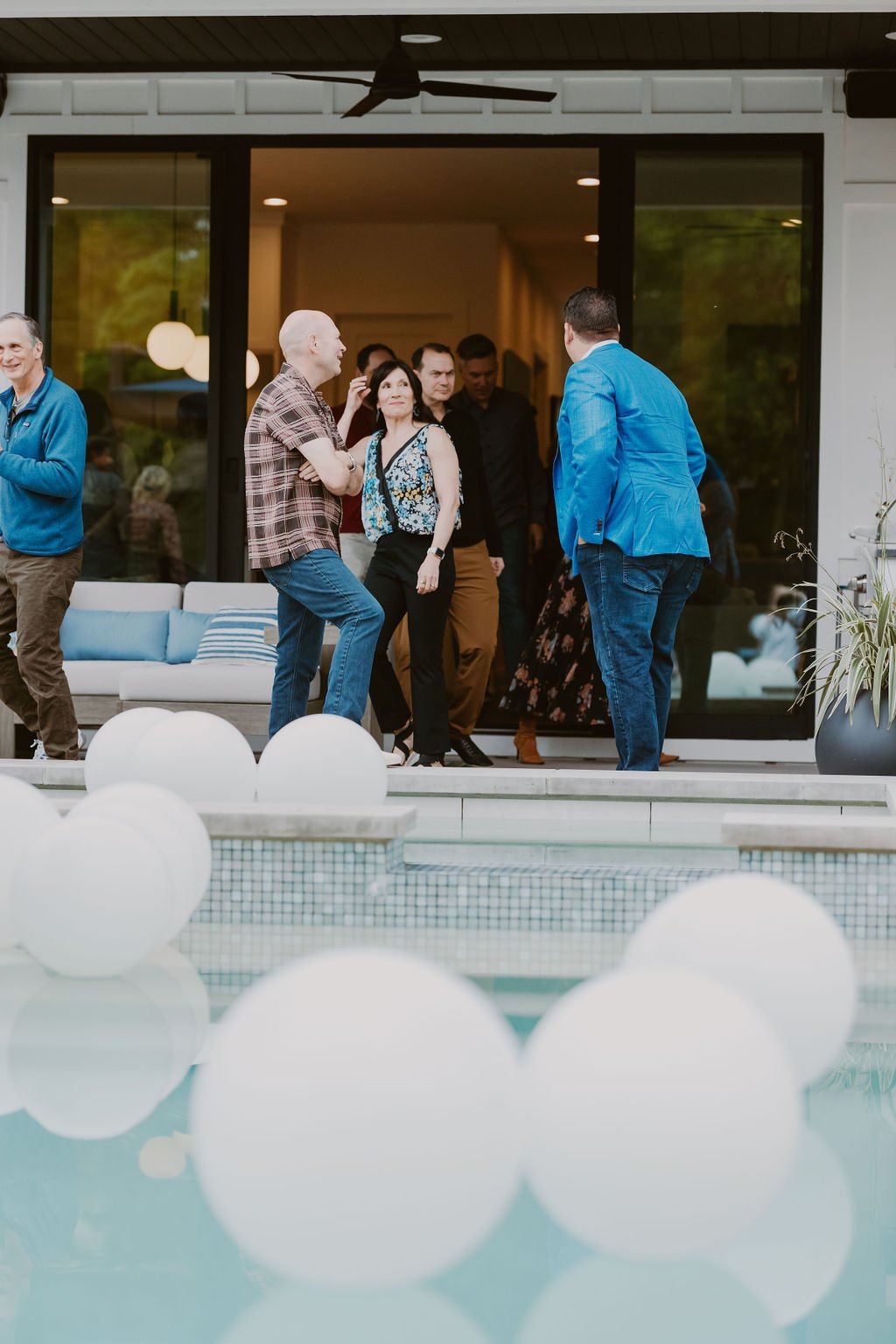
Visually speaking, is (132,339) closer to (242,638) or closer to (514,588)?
(242,638)

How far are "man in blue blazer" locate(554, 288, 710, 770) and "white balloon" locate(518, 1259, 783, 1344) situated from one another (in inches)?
124

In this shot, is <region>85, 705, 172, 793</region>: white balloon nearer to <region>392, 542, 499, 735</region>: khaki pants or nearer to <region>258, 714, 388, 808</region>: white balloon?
<region>258, 714, 388, 808</region>: white balloon

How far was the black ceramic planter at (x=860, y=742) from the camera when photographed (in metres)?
5.13

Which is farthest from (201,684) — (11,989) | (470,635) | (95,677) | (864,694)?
(11,989)

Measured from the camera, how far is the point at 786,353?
744 centimetres

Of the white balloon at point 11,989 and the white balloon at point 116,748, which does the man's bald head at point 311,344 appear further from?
the white balloon at point 11,989

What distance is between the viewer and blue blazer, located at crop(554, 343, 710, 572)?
4.45 meters

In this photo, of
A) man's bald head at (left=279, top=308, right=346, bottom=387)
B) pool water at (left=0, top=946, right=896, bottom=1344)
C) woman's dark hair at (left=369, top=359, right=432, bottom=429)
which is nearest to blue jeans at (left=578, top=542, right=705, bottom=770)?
man's bald head at (left=279, top=308, right=346, bottom=387)

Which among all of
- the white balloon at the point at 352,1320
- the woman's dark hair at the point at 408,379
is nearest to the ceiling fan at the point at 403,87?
the woman's dark hair at the point at 408,379

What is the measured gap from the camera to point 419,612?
5.54m

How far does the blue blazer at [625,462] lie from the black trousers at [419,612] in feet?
3.23

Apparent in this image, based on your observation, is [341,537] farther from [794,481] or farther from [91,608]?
[794,481]

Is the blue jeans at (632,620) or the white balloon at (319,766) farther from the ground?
the blue jeans at (632,620)

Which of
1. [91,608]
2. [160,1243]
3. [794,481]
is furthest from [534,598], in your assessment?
[160,1243]
